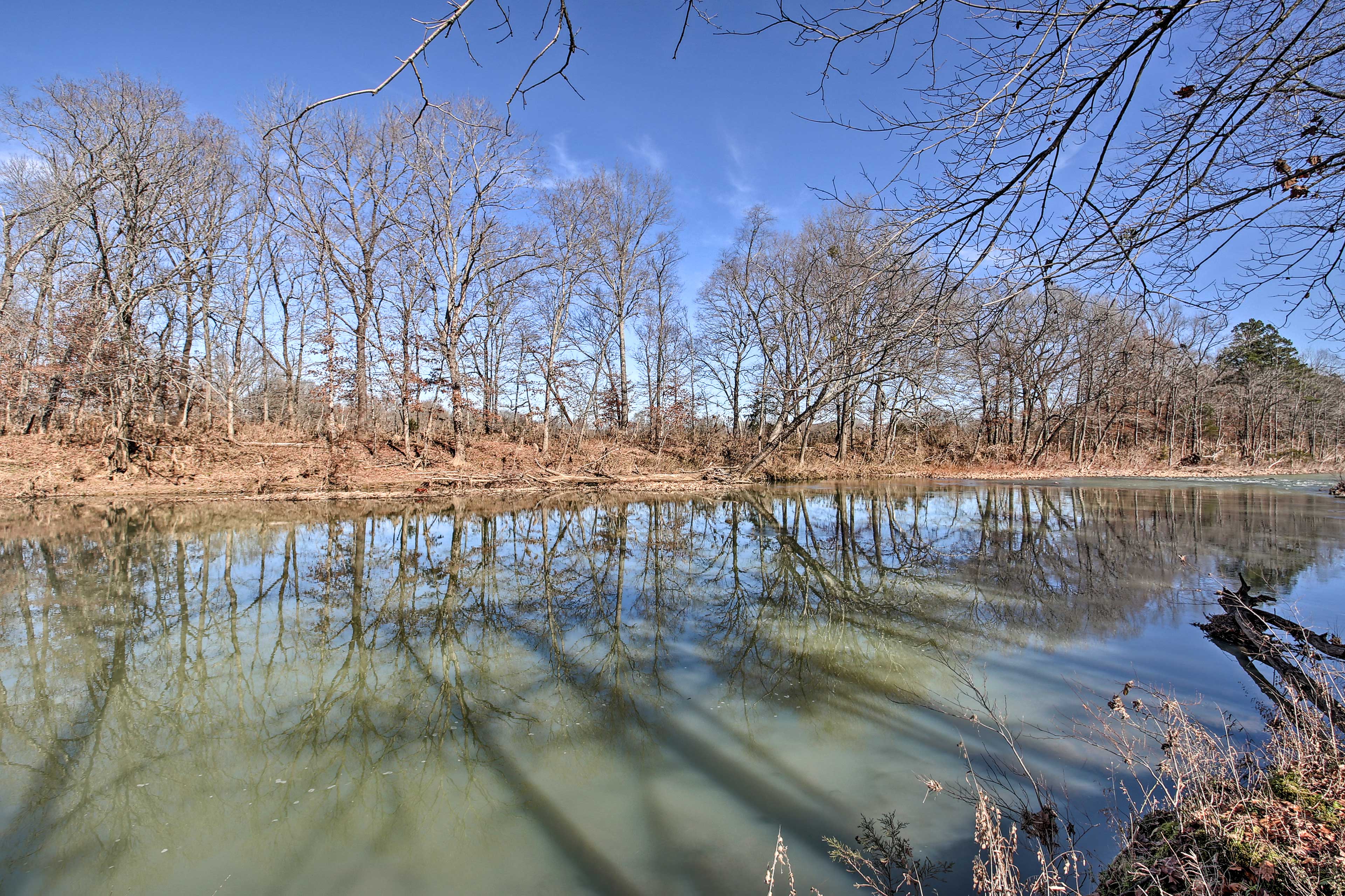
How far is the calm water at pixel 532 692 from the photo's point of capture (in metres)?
2.85

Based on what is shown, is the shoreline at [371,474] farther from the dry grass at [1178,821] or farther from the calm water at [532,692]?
the dry grass at [1178,821]

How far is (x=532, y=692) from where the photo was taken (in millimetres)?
4590

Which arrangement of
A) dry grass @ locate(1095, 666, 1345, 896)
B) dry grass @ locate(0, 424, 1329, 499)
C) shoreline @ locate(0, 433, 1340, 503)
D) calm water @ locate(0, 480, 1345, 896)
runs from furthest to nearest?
1. dry grass @ locate(0, 424, 1329, 499)
2. shoreline @ locate(0, 433, 1340, 503)
3. calm water @ locate(0, 480, 1345, 896)
4. dry grass @ locate(1095, 666, 1345, 896)

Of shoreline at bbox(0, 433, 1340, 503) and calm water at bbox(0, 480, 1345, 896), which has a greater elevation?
shoreline at bbox(0, 433, 1340, 503)

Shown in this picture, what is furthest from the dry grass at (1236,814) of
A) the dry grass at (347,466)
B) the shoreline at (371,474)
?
the dry grass at (347,466)

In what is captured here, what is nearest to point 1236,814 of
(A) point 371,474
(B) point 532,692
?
(B) point 532,692

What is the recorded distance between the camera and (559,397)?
77.3 feet

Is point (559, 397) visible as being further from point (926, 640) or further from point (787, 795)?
point (787, 795)

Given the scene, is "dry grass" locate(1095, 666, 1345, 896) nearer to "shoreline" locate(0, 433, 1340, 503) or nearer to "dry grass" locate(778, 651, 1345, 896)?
"dry grass" locate(778, 651, 1345, 896)

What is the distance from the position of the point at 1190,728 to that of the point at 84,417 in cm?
2880

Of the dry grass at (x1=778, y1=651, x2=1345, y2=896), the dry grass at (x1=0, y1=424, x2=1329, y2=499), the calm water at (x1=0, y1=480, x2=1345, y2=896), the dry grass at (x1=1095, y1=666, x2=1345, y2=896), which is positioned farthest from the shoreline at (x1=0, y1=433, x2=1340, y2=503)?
the dry grass at (x1=1095, y1=666, x2=1345, y2=896)

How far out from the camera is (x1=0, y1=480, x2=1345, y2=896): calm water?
9.36 ft

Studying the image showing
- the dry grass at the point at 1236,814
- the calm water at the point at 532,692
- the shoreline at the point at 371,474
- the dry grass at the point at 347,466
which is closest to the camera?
the dry grass at the point at 1236,814

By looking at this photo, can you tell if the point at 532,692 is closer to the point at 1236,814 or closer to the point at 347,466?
the point at 1236,814
